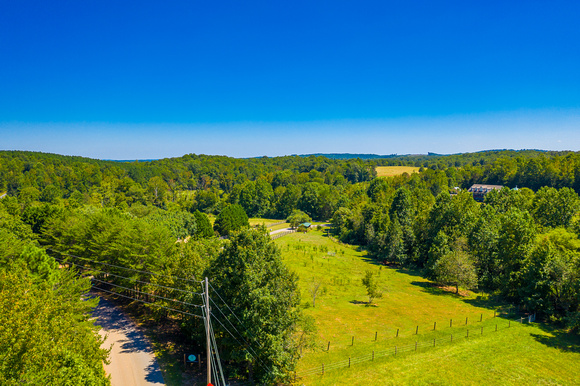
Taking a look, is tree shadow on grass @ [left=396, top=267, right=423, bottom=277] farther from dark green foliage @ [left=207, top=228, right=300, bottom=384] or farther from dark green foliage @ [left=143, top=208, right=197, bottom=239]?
dark green foliage @ [left=143, top=208, right=197, bottom=239]

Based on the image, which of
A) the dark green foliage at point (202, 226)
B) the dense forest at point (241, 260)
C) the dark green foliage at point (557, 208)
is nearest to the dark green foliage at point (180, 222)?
the dense forest at point (241, 260)

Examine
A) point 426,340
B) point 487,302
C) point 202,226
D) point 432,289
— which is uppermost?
point 202,226

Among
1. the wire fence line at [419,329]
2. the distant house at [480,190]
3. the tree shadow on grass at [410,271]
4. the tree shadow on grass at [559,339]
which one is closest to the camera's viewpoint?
the tree shadow on grass at [559,339]

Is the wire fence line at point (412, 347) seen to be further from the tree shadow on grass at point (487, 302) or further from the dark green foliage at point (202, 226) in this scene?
the dark green foliage at point (202, 226)

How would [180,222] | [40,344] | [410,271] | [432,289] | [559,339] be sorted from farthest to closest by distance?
[180,222], [410,271], [432,289], [559,339], [40,344]

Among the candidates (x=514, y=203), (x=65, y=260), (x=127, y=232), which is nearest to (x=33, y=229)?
(x=65, y=260)

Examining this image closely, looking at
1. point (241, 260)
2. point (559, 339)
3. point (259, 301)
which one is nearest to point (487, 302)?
point (559, 339)

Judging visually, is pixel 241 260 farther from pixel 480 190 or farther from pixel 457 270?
pixel 480 190

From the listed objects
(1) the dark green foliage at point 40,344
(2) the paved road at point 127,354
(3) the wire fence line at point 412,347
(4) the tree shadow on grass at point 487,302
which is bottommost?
(4) the tree shadow on grass at point 487,302
